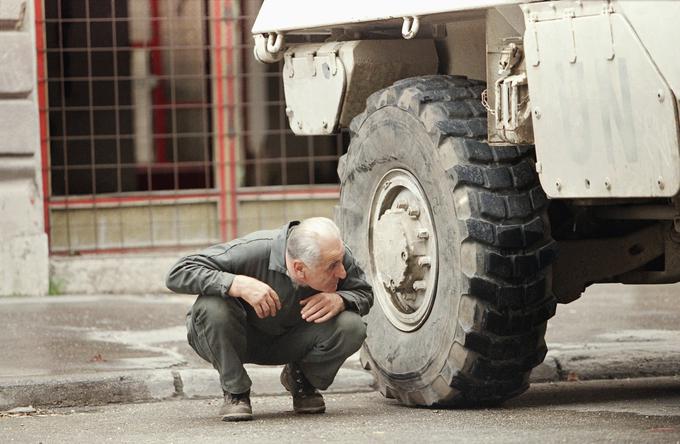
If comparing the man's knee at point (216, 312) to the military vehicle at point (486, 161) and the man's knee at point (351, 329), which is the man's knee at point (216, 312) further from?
the military vehicle at point (486, 161)

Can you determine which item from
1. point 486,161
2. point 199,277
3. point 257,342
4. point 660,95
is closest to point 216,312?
point 199,277

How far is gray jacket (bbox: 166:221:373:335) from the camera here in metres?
6.07

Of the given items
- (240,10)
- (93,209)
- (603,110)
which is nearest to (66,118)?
(93,209)

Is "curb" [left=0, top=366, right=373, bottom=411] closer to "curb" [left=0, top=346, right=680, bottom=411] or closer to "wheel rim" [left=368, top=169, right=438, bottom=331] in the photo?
"curb" [left=0, top=346, right=680, bottom=411]

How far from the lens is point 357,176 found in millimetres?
6855

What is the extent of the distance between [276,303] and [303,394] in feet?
1.74

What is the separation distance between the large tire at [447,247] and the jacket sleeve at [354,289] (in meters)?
0.24

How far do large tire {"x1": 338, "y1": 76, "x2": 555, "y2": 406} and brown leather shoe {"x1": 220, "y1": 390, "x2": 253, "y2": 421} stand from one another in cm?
67

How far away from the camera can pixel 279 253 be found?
615cm

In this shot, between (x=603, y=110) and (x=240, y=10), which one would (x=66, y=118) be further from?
(x=603, y=110)

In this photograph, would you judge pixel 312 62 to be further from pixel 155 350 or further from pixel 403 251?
pixel 155 350

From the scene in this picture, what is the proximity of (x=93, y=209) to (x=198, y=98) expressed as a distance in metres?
1.02

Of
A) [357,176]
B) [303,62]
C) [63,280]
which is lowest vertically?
[63,280]

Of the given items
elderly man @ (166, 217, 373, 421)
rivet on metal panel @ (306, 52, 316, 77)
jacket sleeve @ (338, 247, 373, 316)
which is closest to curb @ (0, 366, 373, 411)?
elderly man @ (166, 217, 373, 421)
